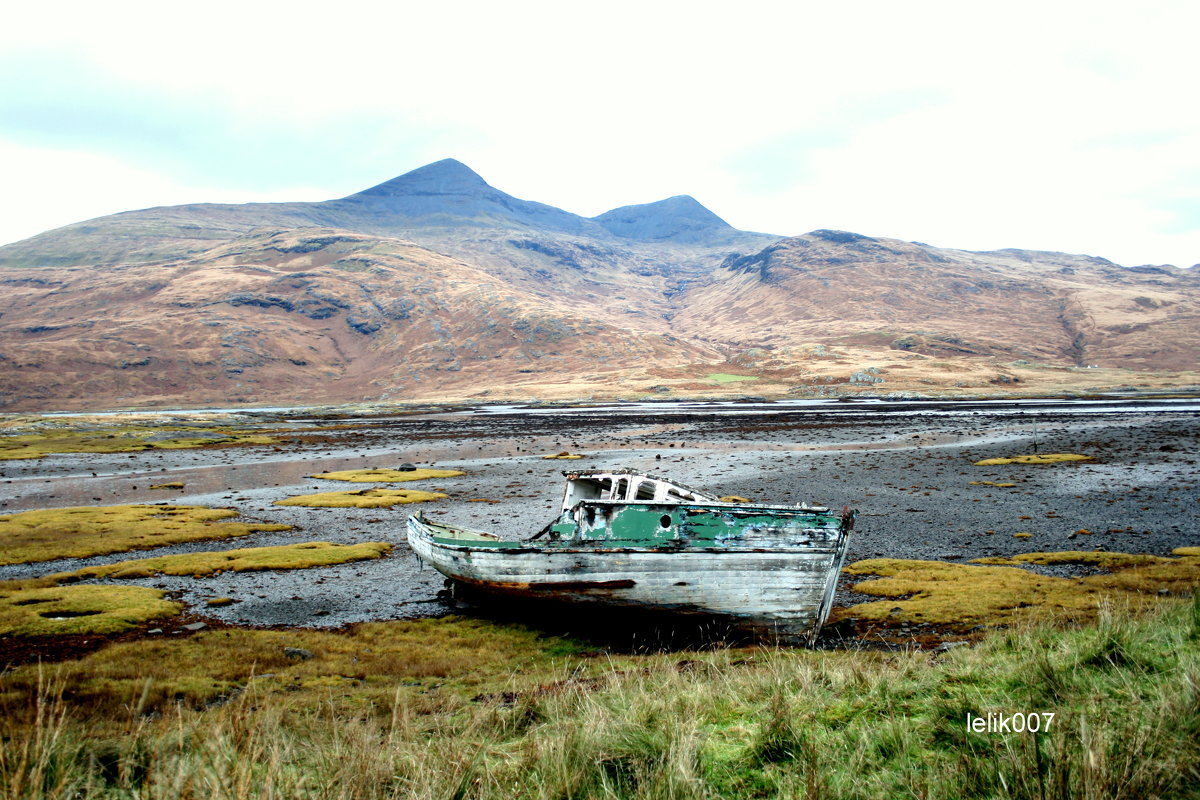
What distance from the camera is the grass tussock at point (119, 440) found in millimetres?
60344

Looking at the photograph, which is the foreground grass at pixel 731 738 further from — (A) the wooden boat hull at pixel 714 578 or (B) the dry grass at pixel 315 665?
(A) the wooden boat hull at pixel 714 578

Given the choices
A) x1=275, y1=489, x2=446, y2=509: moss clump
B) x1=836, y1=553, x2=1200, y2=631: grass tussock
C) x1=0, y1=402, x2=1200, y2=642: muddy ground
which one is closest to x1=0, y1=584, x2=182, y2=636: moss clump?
x1=0, y1=402, x2=1200, y2=642: muddy ground

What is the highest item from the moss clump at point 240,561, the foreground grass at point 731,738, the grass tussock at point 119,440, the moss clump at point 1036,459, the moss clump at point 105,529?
the foreground grass at point 731,738

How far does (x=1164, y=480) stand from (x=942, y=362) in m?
132

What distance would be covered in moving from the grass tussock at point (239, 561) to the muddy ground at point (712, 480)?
2.57 ft

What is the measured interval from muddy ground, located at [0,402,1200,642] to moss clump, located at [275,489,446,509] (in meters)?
1.18

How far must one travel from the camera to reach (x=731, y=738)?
601 cm

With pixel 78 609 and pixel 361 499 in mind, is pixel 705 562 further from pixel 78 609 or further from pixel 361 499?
pixel 361 499

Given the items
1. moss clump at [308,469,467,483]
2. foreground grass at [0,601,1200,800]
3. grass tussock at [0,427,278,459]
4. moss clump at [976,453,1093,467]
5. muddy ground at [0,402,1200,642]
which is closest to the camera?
foreground grass at [0,601,1200,800]

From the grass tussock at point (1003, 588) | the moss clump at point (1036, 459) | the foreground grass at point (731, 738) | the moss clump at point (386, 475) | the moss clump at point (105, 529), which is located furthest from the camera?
the moss clump at point (386, 475)

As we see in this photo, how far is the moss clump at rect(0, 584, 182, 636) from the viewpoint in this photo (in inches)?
550

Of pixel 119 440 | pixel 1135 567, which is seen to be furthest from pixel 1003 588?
pixel 119 440

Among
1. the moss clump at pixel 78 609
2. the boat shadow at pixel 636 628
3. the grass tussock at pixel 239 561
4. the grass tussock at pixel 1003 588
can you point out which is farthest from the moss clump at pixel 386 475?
the grass tussock at pixel 1003 588

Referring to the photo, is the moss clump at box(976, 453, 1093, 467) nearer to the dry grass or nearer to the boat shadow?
the boat shadow
